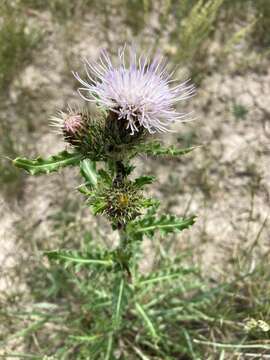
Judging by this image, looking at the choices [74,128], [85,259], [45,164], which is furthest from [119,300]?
[74,128]

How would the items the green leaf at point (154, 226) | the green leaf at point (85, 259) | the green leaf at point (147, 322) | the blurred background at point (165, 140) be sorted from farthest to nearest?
the blurred background at point (165, 140) → the green leaf at point (147, 322) → the green leaf at point (85, 259) → the green leaf at point (154, 226)

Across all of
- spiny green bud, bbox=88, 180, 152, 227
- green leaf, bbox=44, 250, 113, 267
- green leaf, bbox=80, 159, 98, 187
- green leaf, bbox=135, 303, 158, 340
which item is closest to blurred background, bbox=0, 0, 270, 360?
green leaf, bbox=135, 303, 158, 340

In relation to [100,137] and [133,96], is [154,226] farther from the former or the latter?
[133,96]

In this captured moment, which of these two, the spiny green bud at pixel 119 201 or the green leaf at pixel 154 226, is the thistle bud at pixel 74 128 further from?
the green leaf at pixel 154 226

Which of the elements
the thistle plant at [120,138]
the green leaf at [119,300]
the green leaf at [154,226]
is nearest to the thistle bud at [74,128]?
the thistle plant at [120,138]

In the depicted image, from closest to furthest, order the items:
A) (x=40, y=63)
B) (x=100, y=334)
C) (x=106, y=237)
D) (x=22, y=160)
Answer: (x=22, y=160) < (x=100, y=334) < (x=106, y=237) < (x=40, y=63)

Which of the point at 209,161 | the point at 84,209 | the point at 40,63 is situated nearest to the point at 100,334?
the point at 84,209

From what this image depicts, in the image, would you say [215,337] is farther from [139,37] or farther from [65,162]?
[139,37]
